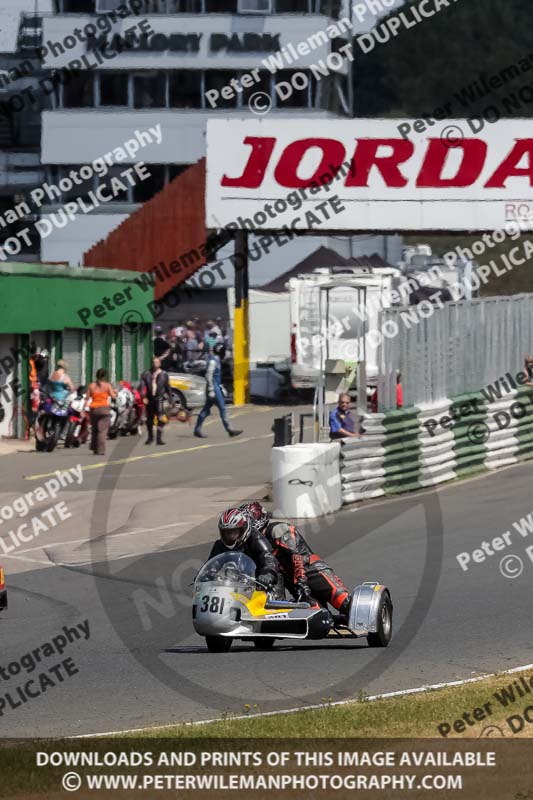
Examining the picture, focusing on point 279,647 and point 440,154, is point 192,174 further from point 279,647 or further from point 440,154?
point 279,647

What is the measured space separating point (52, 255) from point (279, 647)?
53.7 metres

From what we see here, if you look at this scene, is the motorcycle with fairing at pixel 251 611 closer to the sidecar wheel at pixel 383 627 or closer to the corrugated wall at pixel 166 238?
the sidecar wheel at pixel 383 627

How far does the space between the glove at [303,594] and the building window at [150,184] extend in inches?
2132

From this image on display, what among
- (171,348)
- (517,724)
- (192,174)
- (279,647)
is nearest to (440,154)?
(192,174)

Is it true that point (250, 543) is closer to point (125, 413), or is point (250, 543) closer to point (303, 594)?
point (303, 594)

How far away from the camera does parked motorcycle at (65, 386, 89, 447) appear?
97.9 feet

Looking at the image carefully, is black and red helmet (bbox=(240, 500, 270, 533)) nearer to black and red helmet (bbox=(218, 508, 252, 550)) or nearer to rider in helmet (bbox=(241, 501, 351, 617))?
rider in helmet (bbox=(241, 501, 351, 617))

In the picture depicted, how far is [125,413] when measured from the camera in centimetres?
3216

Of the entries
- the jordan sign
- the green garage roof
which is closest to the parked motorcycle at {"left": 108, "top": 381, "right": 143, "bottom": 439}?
the green garage roof

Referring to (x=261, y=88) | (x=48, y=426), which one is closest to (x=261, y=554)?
(x=48, y=426)

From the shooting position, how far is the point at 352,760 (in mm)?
8117

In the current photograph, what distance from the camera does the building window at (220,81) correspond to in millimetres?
65562

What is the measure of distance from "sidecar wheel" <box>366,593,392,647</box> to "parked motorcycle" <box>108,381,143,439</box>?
1961cm

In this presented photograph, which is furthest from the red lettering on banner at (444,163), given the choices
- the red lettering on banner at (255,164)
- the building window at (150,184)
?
the building window at (150,184)
